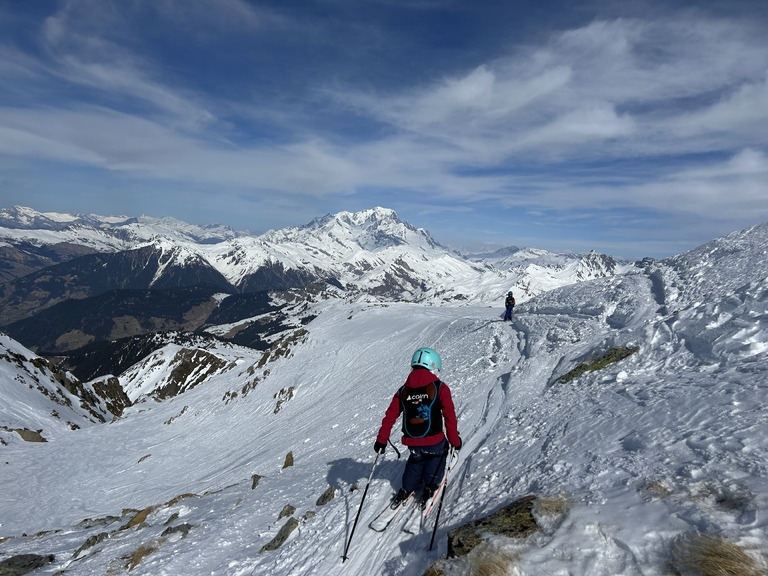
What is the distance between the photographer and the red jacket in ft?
28.3

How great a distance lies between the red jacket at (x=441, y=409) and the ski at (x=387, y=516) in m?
1.65

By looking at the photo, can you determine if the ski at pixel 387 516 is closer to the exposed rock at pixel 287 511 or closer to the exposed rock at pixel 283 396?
the exposed rock at pixel 287 511

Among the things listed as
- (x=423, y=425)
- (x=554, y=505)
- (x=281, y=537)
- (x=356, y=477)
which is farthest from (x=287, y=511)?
(x=554, y=505)

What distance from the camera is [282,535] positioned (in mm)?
10070

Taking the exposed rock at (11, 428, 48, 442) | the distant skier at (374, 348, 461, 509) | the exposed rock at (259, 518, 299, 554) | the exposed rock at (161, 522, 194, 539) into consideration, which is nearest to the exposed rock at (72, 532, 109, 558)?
the exposed rock at (161, 522, 194, 539)

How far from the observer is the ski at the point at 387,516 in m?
8.90

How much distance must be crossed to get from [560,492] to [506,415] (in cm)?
747

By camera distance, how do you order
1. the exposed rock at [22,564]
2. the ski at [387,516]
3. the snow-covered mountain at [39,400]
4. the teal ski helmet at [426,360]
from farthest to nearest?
the snow-covered mountain at [39,400] < the exposed rock at [22,564] < the teal ski helmet at [426,360] < the ski at [387,516]

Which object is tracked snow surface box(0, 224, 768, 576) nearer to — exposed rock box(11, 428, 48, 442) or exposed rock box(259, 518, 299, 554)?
exposed rock box(259, 518, 299, 554)

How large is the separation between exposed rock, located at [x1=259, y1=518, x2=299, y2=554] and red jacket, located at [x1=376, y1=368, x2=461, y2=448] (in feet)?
13.2

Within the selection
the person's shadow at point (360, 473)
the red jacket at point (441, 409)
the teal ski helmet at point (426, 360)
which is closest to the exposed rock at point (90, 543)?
the person's shadow at point (360, 473)

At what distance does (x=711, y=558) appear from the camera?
15.1ft

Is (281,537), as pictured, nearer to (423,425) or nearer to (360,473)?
(360,473)

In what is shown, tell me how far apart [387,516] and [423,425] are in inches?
102
